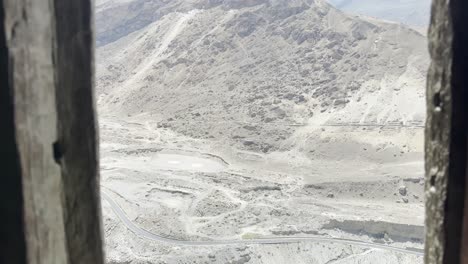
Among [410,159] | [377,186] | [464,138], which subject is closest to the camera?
[464,138]

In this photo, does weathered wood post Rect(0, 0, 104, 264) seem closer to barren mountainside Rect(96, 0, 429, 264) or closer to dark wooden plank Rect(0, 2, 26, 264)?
dark wooden plank Rect(0, 2, 26, 264)

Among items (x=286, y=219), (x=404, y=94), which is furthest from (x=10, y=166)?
(x=404, y=94)

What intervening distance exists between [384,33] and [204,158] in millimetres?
13903

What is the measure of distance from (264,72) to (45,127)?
95.5 ft

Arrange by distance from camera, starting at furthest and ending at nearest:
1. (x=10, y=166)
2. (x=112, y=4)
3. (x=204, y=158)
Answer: (x=112, y=4) → (x=204, y=158) → (x=10, y=166)

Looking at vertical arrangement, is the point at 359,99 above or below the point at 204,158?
above

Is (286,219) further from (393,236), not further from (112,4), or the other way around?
(112,4)

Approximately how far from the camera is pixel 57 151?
1.07 m

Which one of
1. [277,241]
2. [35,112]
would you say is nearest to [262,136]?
[277,241]

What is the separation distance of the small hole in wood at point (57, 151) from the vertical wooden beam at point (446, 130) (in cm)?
79

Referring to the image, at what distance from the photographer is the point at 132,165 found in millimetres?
22422

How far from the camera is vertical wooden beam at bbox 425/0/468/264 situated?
3.76ft

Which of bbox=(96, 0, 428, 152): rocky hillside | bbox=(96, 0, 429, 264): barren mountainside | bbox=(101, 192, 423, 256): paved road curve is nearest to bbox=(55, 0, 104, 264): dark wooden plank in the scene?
bbox=(96, 0, 429, 264): barren mountainside

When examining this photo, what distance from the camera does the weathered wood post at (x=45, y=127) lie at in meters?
0.99
